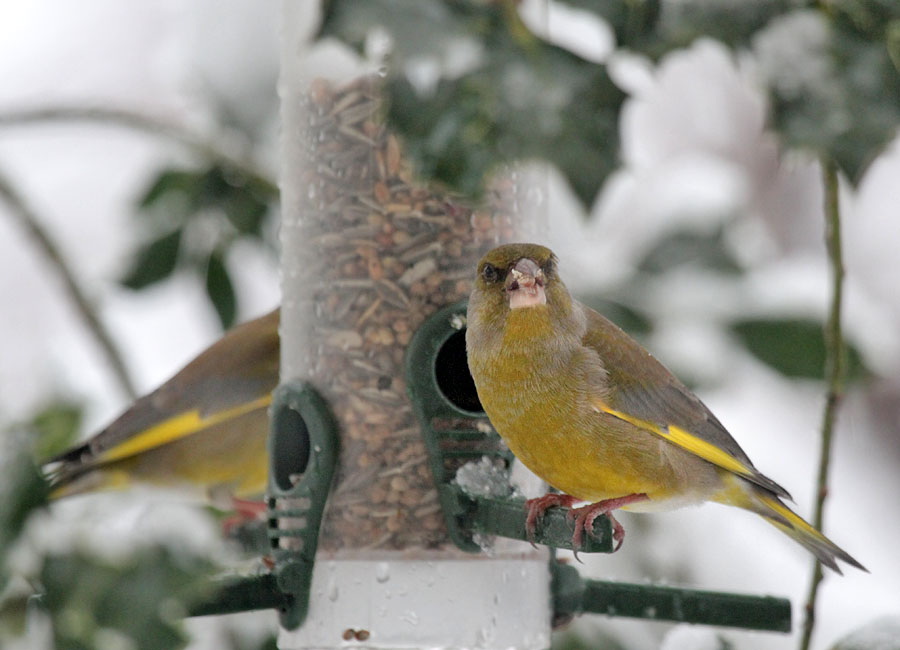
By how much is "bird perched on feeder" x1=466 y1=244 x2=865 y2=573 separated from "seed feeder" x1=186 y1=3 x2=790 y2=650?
18 cm

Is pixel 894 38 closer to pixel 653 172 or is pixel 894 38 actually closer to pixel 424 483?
pixel 424 483

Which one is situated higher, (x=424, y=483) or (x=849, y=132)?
(x=849, y=132)

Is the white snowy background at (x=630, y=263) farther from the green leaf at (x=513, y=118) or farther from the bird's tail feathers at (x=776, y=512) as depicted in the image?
the bird's tail feathers at (x=776, y=512)

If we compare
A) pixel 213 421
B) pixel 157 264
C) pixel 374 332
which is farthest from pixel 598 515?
pixel 157 264

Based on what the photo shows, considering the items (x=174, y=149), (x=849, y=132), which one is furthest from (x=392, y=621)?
(x=174, y=149)

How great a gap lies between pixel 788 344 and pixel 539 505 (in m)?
1.51

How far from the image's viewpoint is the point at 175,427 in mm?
3395

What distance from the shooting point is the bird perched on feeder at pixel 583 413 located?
2.56 m

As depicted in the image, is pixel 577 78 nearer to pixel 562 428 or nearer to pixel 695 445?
pixel 562 428

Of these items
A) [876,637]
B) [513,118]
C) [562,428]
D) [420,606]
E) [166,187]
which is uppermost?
[513,118]

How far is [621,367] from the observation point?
269 centimetres

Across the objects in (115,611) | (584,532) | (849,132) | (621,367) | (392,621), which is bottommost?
(392,621)

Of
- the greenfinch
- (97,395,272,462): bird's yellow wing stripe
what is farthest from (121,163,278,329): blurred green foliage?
(97,395,272,462): bird's yellow wing stripe

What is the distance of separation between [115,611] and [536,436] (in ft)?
2.76
